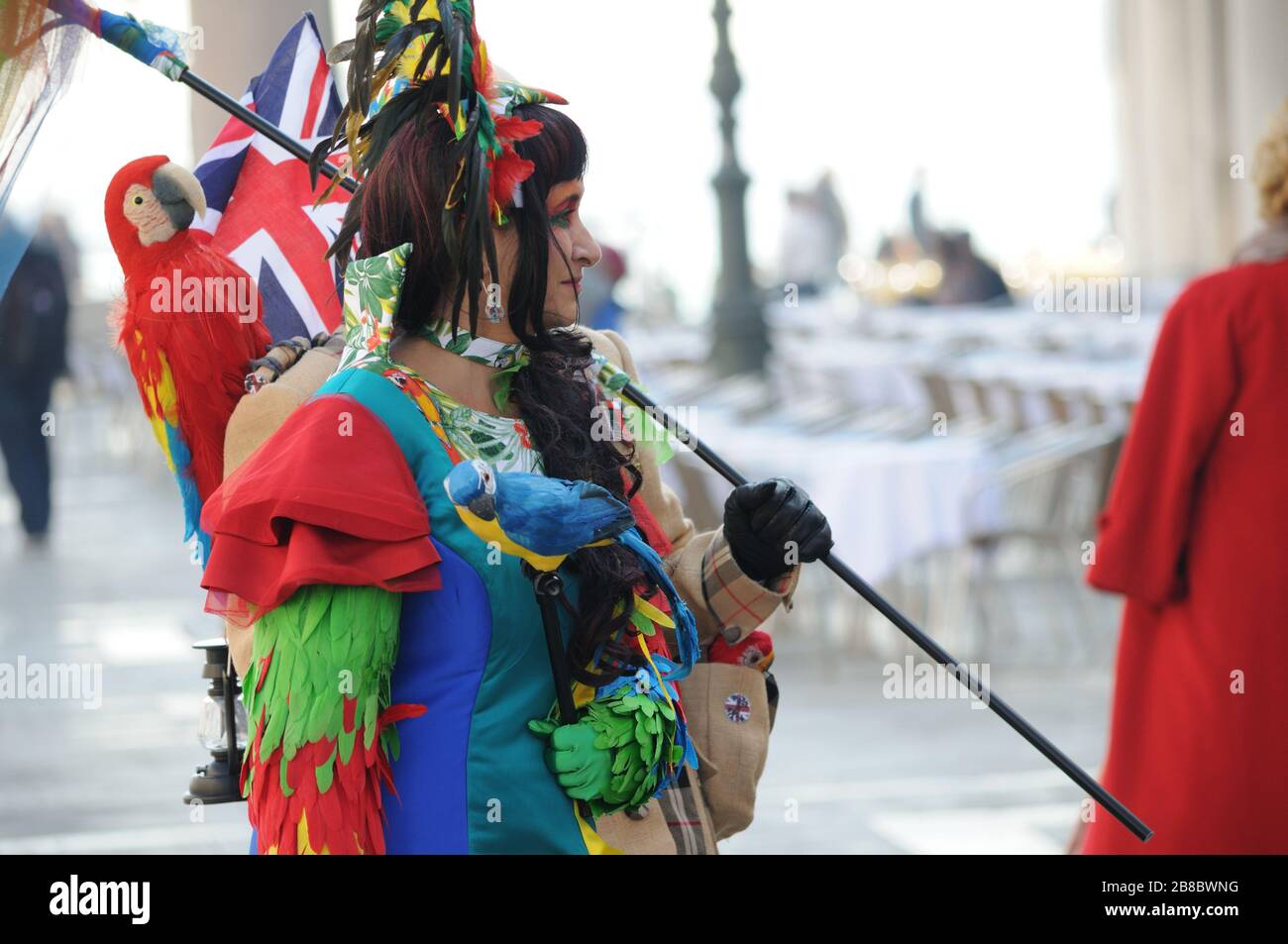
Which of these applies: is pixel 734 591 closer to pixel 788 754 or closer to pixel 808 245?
pixel 788 754

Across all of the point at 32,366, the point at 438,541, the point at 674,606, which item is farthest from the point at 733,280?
the point at 438,541

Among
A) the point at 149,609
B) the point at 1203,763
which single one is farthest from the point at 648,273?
the point at 1203,763

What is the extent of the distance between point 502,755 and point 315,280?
3.25 feet

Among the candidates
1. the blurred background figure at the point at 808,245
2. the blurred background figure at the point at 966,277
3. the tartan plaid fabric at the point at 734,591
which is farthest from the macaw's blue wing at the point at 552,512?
the blurred background figure at the point at 808,245

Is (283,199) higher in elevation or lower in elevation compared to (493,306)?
higher

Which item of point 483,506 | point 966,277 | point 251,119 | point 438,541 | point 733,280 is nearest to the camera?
point 483,506

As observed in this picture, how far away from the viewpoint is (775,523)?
2207 millimetres

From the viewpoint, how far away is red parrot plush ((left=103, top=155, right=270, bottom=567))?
2.39m

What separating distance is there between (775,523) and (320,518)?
652 mm

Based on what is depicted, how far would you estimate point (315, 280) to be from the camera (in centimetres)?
261

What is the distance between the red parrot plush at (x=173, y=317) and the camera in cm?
239
